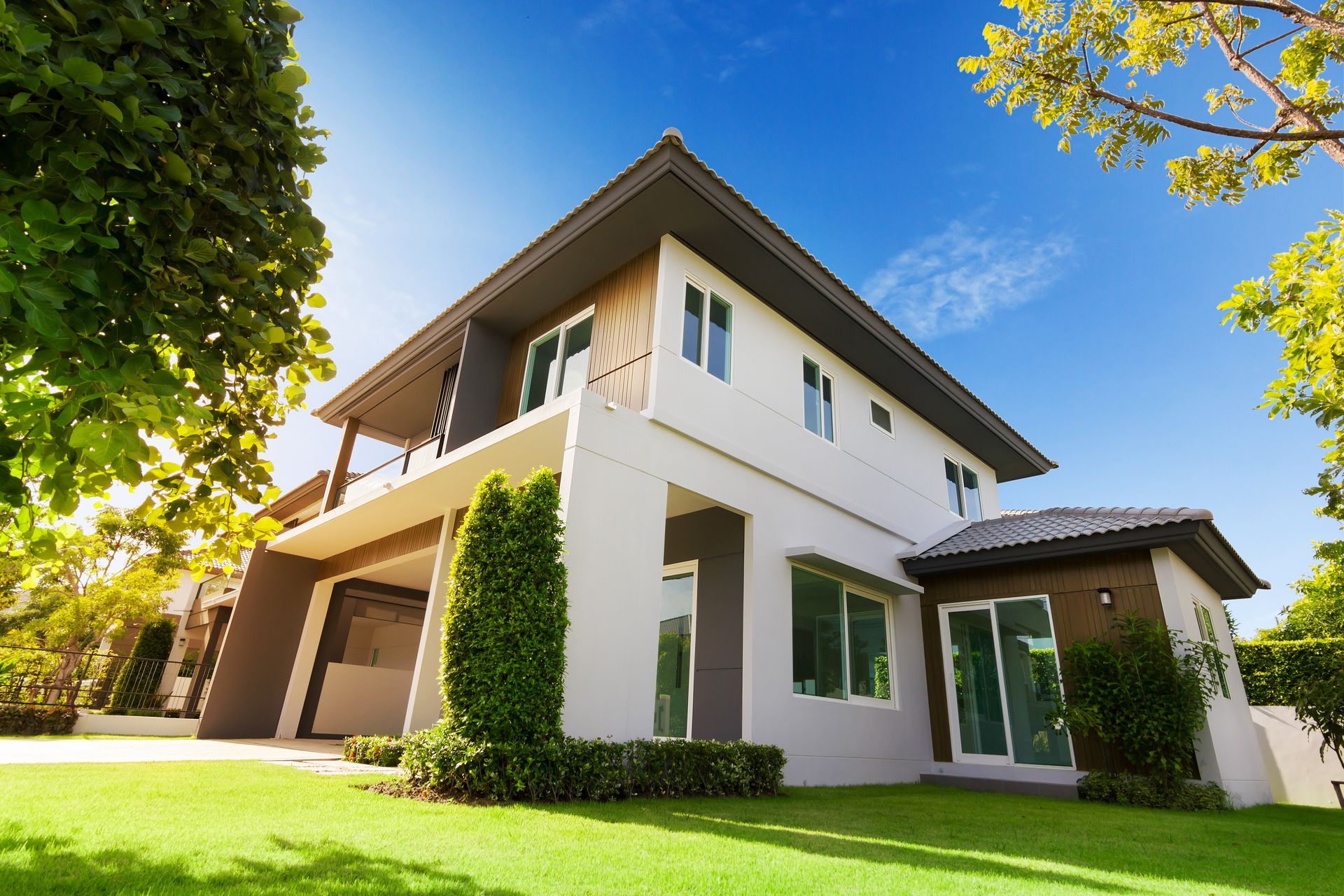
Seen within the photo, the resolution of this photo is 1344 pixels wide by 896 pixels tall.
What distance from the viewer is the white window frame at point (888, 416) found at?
38.0ft

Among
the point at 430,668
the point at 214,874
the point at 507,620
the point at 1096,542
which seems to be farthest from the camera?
the point at 1096,542

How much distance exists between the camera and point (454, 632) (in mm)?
5605

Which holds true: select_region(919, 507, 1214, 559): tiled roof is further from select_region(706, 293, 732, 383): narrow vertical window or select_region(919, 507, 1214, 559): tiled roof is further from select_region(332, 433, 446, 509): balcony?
select_region(332, 433, 446, 509): balcony

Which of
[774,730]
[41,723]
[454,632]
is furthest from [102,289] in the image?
[41,723]

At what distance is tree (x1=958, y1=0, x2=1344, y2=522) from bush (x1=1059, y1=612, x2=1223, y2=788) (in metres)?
3.06

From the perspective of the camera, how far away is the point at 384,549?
38.0 ft

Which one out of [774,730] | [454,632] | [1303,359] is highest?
[1303,359]

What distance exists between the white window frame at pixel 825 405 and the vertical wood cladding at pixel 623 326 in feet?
10.0

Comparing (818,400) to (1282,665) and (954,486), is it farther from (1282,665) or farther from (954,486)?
(1282,665)

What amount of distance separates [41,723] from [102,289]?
44.1 feet

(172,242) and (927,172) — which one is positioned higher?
(927,172)

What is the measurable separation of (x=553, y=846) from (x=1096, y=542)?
27.5 feet

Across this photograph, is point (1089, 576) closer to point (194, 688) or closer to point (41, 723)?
point (41, 723)

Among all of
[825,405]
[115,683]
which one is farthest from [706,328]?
[115,683]
